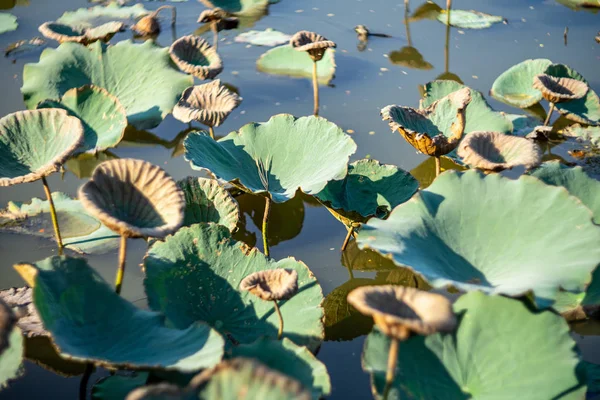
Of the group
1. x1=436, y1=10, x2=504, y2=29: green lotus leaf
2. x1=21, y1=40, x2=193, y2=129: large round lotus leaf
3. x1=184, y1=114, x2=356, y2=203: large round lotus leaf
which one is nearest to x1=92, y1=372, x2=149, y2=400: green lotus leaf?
x1=184, y1=114, x2=356, y2=203: large round lotus leaf

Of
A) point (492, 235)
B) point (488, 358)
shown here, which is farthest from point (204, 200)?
point (488, 358)

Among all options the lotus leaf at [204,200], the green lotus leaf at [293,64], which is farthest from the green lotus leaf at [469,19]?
the lotus leaf at [204,200]

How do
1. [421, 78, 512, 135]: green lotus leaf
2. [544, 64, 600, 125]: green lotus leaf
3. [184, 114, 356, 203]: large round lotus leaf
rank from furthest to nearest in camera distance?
[544, 64, 600, 125]: green lotus leaf, [421, 78, 512, 135]: green lotus leaf, [184, 114, 356, 203]: large round lotus leaf

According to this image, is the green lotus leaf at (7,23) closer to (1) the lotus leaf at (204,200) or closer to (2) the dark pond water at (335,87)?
(2) the dark pond water at (335,87)

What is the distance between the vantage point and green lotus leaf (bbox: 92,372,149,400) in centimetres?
198

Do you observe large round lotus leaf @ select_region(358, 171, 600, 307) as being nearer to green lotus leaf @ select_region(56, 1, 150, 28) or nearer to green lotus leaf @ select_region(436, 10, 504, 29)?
green lotus leaf @ select_region(436, 10, 504, 29)

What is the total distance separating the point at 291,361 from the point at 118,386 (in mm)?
545

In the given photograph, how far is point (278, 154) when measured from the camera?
115 inches

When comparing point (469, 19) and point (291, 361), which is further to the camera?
point (469, 19)

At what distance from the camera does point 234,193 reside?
3.25 metres

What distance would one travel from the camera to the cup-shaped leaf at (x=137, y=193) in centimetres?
204

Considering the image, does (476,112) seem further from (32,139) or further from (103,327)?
(103,327)

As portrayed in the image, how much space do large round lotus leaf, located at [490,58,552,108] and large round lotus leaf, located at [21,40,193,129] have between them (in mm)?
1958

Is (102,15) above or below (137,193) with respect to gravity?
below
